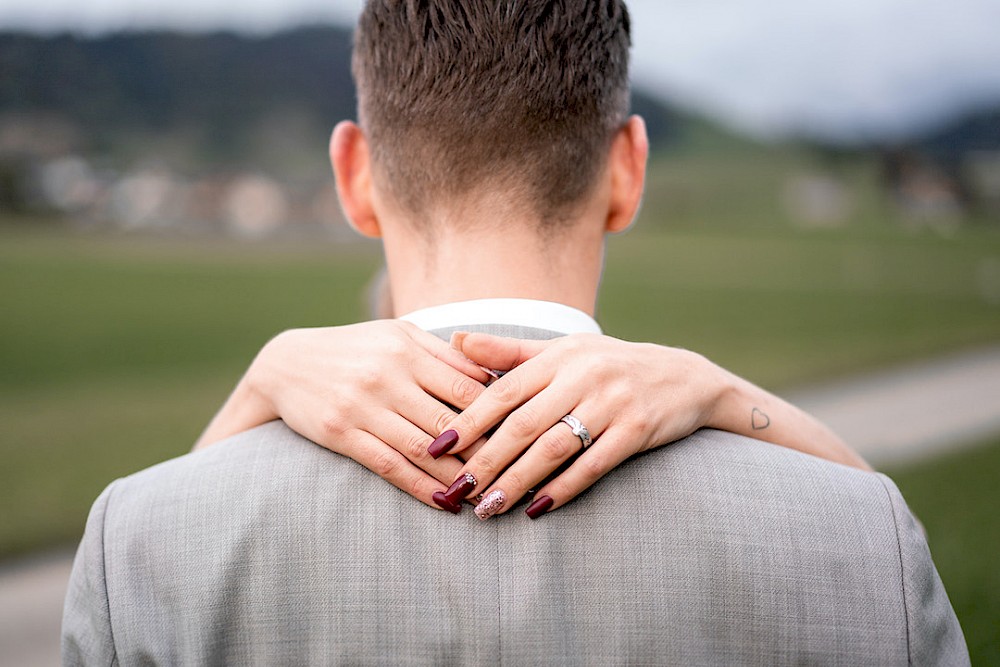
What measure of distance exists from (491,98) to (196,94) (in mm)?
151291

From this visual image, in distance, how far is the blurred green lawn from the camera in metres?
9.71

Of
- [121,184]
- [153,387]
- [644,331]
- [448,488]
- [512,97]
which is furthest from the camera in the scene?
[121,184]

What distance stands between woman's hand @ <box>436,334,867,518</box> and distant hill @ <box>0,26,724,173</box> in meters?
110

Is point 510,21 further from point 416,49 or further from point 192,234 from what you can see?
point 192,234

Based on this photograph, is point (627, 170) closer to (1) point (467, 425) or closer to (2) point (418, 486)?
(1) point (467, 425)

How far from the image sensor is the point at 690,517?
5.34 feet

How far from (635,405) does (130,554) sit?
1073 mm

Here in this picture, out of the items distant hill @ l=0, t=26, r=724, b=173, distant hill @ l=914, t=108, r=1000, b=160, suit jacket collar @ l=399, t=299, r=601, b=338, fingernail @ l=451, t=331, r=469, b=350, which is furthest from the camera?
distant hill @ l=0, t=26, r=724, b=173

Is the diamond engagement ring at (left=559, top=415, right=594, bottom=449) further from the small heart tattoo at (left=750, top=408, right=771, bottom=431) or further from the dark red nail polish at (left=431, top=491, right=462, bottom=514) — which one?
the small heart tattoo at (left=750, top=408, right=771, bottom=431)

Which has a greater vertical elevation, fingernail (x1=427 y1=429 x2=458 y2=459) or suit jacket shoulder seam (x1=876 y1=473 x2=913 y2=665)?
fingernail (x1=427 y1=429 x2=458 y2=459)

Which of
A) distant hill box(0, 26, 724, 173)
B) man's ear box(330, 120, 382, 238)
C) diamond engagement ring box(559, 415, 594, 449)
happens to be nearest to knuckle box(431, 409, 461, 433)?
diamond engagement ring box(559, 415, 594, 449)

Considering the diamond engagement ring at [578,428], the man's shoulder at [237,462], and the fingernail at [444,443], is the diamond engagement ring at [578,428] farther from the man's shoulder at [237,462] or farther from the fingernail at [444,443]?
the man's shoulder at [237,462]

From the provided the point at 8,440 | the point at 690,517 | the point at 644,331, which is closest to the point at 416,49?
the point at 690,517

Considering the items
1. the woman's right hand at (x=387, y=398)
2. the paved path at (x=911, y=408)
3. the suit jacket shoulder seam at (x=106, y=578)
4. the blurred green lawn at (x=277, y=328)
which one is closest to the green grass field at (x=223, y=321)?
the blurred green lawn at (x=277, y=328)
